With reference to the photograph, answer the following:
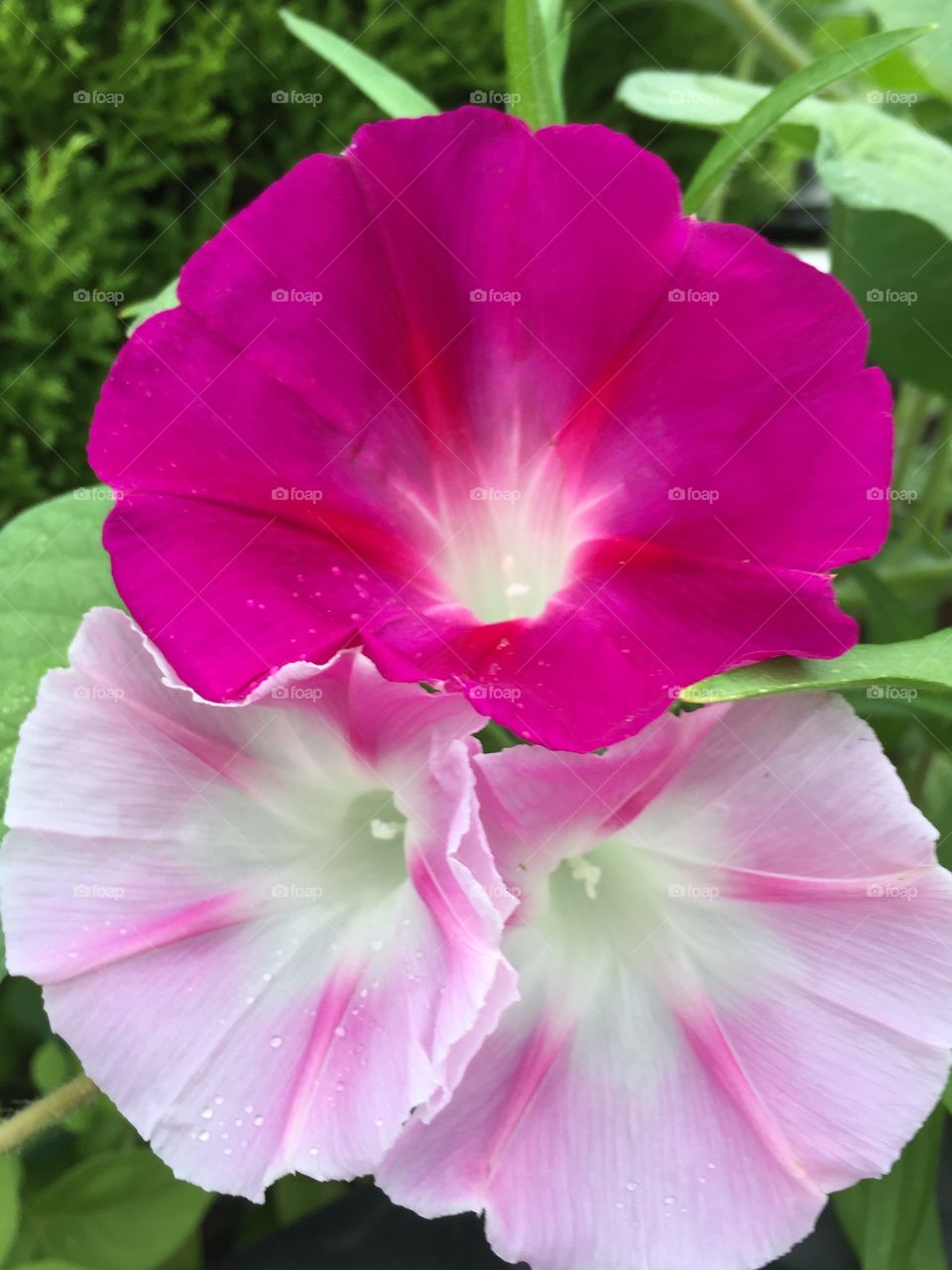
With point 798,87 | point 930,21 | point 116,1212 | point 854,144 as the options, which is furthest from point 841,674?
point 116,1212

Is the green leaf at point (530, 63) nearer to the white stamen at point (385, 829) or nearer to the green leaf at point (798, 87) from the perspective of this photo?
the green leaf at point (798, 87)

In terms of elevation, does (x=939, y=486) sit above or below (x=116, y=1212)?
above

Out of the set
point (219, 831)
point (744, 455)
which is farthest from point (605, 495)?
point (219, 831)

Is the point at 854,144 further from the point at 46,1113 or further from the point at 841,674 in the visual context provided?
the point at 46,1113

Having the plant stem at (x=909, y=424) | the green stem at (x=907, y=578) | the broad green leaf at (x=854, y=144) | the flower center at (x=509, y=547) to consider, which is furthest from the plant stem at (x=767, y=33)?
the flower center at (x=509, y=547)

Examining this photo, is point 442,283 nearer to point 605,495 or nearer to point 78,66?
point 605,495

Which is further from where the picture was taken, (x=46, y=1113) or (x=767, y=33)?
(x=767, y=33)
